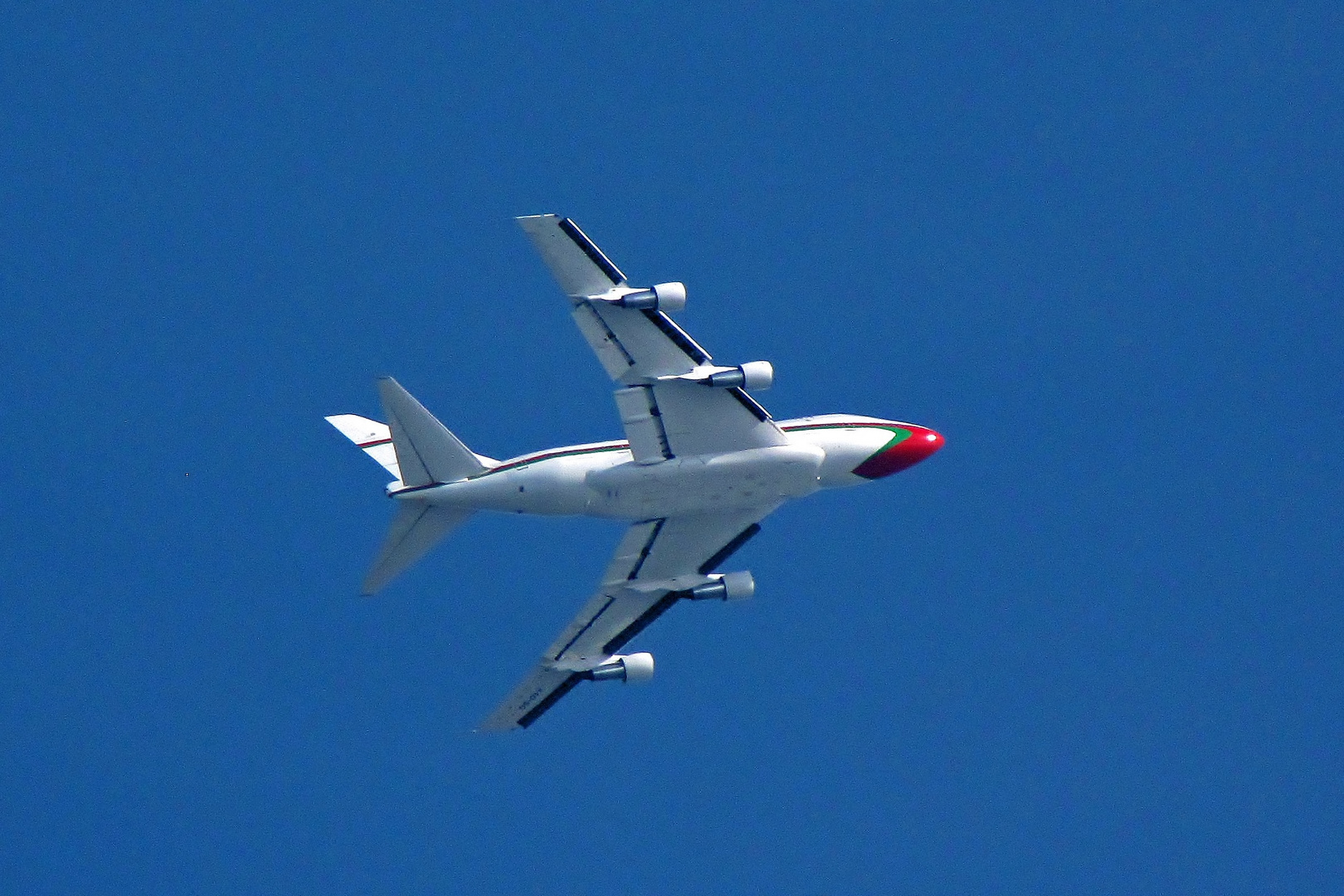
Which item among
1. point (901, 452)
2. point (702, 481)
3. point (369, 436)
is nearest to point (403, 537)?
point (369, 436)

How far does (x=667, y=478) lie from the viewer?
65438mm

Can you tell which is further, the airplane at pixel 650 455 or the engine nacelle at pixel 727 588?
the engine nacelle at pixel 727 588

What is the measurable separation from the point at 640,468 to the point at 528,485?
4167 mm

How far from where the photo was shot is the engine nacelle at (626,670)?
2840 inches

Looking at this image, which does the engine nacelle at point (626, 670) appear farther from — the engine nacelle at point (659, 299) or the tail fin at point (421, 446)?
the engine nacelle at point (659, 299)

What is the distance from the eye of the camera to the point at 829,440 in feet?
222

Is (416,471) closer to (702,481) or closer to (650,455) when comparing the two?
(650,455)

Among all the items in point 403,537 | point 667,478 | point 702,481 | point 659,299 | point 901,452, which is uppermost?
point 659,299

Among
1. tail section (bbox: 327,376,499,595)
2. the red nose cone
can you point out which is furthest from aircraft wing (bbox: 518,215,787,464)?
tail section (bbox: 327,376,499,595)

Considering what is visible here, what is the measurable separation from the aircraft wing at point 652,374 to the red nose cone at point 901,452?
414 centimetres

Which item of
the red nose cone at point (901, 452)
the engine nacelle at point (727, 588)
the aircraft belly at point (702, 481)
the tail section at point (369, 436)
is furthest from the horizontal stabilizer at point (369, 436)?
the red nose cone at point (901, 452)

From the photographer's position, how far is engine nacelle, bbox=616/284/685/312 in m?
62.2

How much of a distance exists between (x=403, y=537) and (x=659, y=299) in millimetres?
12969

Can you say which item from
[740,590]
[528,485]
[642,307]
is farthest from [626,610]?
[642,307]
